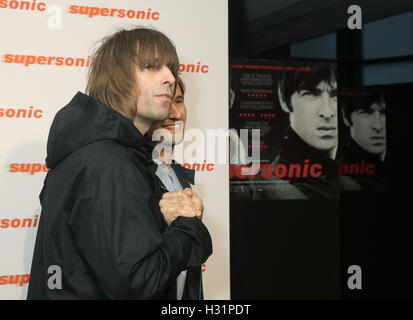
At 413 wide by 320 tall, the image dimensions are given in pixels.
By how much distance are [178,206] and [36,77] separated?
130 cm

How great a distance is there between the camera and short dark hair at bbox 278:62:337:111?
2.96 metres

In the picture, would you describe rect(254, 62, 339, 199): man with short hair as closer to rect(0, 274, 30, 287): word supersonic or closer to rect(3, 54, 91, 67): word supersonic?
rect(3, 54, 91, 67): word supersonic

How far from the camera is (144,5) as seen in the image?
2471mm

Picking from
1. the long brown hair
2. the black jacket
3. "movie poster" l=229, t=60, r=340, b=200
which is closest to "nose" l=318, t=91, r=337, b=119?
"movie poster" l=229, t=60, r=340, b=200

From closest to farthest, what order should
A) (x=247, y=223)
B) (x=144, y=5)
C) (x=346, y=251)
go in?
(x=144, y=5)
(x=247, y=223)
(x=346, y=251)

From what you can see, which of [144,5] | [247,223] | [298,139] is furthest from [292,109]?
[144,5]

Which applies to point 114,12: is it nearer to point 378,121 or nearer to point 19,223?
point 19,223

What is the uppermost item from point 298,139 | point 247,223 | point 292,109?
point 292,109

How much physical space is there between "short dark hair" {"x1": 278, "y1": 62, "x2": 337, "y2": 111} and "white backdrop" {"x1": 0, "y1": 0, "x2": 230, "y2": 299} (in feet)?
2.24

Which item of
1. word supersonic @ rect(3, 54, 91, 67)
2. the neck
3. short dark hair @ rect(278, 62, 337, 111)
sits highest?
short dark hair @ rect(278, 62, 337, 111)

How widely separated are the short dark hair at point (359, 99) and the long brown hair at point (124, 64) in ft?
7.89

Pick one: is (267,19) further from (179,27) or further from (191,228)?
(191,228)

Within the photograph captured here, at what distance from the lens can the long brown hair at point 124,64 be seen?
4.82ft
